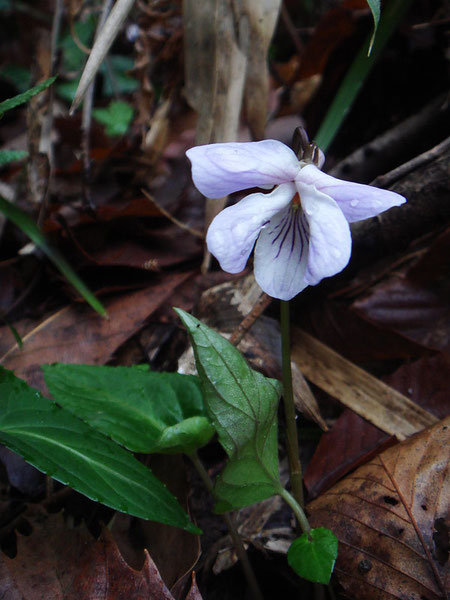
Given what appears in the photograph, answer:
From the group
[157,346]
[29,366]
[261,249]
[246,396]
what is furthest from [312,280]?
[29,366]

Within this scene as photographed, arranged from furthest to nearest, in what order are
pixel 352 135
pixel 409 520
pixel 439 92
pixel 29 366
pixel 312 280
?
pixel 352 135, pixel 439 92, pixel 29 366, pixel 409 520, pixel 312 280

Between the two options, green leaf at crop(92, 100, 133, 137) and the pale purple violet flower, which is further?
green leaf at crop(92, 100, 133, 137)

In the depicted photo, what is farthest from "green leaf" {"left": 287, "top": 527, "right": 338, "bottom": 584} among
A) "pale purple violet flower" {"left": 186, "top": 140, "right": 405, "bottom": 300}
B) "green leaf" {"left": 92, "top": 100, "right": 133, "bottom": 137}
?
"green leaf" {"left": 92, "top": 100, "right": 133, "bottom": 137}

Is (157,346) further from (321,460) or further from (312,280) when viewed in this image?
(312,280)

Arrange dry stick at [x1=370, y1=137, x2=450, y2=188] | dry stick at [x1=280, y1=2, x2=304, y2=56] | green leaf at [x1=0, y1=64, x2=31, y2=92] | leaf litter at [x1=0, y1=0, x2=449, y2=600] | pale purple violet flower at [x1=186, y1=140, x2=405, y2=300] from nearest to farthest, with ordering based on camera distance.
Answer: pale purple violet flower at [x1=186, y1=140, x2=405, y2=300]
leaf litter at [x1=0, y1=0, x2=449, y2=600]
dry stick at [x1=370, y1=137, x2=450, y2=188]
dry stick at [x1=280, y1=2, x2=304, y2=56]
green leaf at [x1=0, y1=64, x2=31, y2=92]

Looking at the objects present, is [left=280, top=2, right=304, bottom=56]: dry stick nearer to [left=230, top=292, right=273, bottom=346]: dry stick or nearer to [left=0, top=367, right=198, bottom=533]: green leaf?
[left=230, top=292, right=273, bottom=346]: dry stick

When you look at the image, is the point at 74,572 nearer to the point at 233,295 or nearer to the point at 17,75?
the point at 233,295

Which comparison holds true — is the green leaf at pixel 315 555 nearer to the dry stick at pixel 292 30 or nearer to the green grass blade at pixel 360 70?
the green grass blade at pixel 360 70
